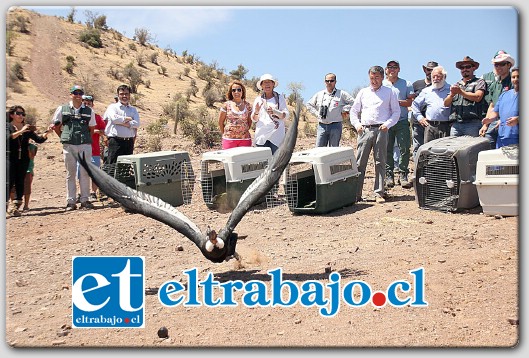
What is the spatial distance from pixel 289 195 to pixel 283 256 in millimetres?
1985

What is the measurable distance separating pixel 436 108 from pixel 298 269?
13.5 ft

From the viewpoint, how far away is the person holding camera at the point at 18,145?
28.9 feet

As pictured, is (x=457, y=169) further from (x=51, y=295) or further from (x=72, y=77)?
(x=72, y=77)

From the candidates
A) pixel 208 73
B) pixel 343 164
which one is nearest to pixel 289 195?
pixel 343 164

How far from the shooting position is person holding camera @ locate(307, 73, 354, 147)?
9.40 metres

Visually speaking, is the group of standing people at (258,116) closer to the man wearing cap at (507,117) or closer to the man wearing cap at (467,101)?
the man wearing cap at (467,101)

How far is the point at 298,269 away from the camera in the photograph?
6.02 meters

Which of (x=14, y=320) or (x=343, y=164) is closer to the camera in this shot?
(x=14, y=320)

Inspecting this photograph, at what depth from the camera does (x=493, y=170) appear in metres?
7.23

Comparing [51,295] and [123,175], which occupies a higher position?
[123,175]

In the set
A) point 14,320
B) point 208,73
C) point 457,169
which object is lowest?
point 14,320

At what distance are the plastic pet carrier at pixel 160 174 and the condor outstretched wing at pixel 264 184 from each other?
3.41 meters

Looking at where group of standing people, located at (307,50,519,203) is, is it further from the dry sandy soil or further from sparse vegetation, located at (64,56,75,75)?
sparse vegetation, located at (64,56,75,75)

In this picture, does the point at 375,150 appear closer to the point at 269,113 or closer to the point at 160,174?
the point at 269,113
